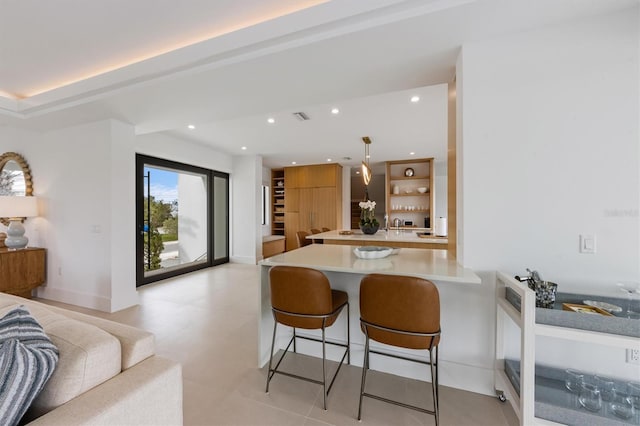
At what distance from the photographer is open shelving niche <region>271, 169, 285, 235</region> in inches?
303

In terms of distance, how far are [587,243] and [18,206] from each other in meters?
5.99

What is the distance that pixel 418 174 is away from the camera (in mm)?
6594

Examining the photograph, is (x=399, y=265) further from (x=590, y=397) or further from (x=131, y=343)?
(x=131, y=343)

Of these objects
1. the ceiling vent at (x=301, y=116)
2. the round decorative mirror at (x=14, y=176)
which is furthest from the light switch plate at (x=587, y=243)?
the round decorative mirror at (x=14, y=176)

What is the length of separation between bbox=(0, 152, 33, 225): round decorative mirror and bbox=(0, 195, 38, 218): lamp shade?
0.90ft

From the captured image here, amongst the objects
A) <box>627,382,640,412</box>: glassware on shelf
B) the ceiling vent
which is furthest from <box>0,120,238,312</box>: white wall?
<box>627,382,640,412</box>: glassware on shelf

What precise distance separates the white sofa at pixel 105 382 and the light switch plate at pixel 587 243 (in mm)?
2307

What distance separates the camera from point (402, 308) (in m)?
1.52

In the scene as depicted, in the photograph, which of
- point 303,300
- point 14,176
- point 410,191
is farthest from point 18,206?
point 410,191

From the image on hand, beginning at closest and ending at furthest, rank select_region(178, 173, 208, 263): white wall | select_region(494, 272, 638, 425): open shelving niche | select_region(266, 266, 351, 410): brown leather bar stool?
select_region(494, 272, 638, 425): open shelving niche
select_region(266, 266, 351, 410): brown leather bar stool
select_region(178, 173, 208, 263): white wall

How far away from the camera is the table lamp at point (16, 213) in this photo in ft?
11.0

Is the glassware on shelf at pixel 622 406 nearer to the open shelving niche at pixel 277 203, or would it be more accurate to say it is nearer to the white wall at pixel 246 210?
the white wall at pixel 246 210

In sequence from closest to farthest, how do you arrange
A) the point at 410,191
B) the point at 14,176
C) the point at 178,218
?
1. the point at 14,176
2. the point at 178,218
3. the point at 410,191

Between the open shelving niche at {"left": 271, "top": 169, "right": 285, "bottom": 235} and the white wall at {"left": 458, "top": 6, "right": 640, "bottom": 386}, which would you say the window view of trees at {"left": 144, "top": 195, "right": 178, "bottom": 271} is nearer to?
the open shelving niche at {"left": 271, "top": 169, "right": 285, "bottom": 235}
